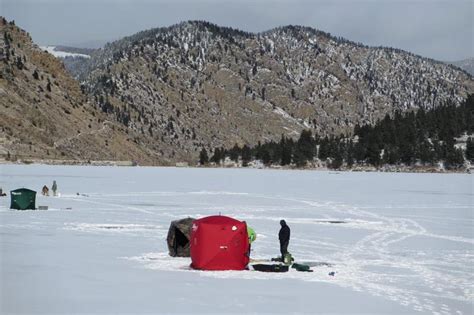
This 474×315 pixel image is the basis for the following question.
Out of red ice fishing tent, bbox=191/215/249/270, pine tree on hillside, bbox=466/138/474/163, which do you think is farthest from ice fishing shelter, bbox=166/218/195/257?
pine tree on hillside, bbox=466/138/474/163

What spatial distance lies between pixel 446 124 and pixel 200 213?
170m

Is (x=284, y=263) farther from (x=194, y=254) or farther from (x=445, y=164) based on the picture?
(x=445, y=164)

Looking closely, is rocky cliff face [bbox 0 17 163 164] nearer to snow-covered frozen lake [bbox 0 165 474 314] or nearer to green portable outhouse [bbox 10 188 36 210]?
green portable outhouse [bbox 10 188 36 210]

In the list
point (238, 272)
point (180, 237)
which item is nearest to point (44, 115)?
point (180, 237)

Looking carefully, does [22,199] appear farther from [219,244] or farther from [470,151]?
[470,151]

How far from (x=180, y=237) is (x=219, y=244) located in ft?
10.9

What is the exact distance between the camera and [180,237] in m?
21.7

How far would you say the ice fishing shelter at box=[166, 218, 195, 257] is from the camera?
21.2 m

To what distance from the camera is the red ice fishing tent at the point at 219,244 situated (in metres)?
18.5

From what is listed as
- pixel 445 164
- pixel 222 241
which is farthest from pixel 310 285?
pixel 445 164

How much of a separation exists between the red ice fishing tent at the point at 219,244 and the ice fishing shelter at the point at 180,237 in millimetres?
2248

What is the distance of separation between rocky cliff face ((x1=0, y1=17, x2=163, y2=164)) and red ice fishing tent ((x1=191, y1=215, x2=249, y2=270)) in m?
125

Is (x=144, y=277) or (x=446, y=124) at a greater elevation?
(x=446, y=124)

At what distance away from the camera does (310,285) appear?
55.8 feet
